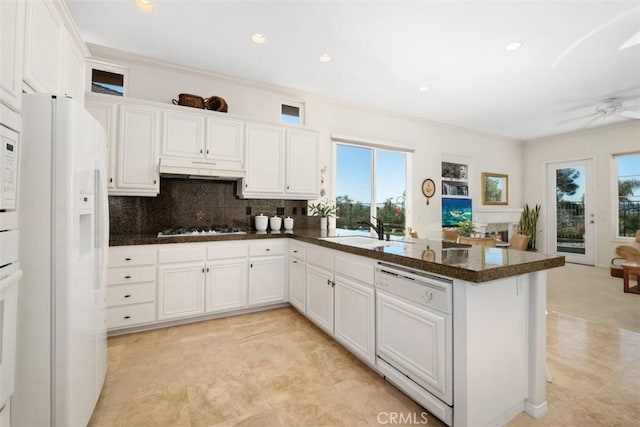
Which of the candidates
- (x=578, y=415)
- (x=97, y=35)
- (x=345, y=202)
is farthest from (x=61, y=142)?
(x=345, y=202)

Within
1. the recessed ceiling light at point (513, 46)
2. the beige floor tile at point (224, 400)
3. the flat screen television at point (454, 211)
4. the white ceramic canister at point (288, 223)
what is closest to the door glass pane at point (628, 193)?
the flat screen television at point (454, 211)

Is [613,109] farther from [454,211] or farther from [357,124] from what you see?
[357,124]

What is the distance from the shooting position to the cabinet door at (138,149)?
272 cm

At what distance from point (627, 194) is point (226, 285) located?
7360mm

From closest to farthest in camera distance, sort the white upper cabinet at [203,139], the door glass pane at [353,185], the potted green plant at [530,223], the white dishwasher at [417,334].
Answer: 1. the white dishwasher at [417,334]
2. the white upper cabinet at [203,139]
3. the door glass pane at [353,185]
4. the potted green plant at [530,223]

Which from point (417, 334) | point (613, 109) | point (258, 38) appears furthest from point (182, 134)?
point (613, 109)

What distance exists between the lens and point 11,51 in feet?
4.06

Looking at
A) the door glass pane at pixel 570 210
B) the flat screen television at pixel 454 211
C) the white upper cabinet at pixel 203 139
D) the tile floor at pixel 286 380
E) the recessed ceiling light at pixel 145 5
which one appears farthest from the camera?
the door glass pane at pixel 570 210

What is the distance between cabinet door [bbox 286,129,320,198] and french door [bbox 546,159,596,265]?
5.92 m

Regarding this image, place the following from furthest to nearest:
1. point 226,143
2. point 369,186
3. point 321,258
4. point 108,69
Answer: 1. point 369,186
2. point 226,143
3. point 108,69
4. point 321,258

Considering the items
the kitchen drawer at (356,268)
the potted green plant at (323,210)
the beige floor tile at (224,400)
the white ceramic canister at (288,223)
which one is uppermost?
the potted green plant at (323,210)

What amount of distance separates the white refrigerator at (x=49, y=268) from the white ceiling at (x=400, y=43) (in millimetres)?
1724

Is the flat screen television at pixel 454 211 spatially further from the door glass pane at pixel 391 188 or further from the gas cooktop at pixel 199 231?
the gas cooktop at pixel 199 231

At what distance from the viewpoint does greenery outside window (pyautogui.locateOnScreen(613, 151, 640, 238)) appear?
17.0 ft
